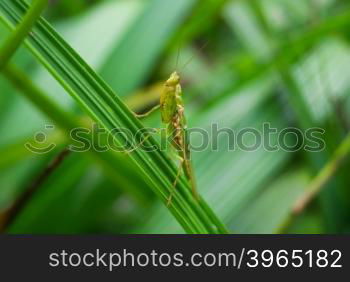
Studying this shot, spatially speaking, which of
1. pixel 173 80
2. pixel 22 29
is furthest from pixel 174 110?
pixel 22 29

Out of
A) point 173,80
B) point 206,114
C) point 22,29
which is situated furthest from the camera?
point 206,114

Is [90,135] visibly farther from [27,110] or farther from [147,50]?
[147,50]

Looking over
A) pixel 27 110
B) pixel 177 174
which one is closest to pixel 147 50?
pixel 27 110

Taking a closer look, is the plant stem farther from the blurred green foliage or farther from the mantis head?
the blurred green foliage

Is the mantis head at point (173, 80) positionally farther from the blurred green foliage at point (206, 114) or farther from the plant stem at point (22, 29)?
the plant stem at point (22, 29)

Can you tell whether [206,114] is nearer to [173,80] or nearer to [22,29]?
[173,80]

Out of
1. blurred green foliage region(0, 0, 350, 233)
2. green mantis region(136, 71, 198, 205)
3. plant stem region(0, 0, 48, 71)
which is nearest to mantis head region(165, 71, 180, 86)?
green mantis region(136, 71, 198, 205)
